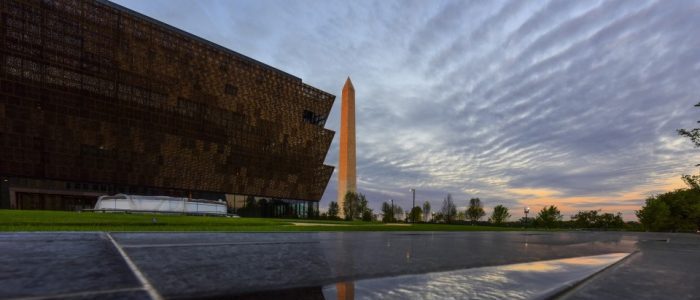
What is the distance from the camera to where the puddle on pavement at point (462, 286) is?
3.23 m

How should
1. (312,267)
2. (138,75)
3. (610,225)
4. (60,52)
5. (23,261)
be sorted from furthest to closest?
(610,225), (138,75), (60,52), (312,267), (23,261)

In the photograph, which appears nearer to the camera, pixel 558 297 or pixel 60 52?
pixel 558 297

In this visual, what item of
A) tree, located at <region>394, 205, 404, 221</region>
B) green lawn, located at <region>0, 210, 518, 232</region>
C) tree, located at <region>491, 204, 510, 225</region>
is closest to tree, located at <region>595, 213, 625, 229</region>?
tree, located at <region>491, 204, 510, 225</region>

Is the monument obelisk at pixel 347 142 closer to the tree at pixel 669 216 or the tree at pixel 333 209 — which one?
the tree at pixel 333 209

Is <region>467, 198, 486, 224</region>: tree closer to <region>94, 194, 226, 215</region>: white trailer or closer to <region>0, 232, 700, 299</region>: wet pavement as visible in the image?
<region>94, 194, 226, 215</region>: white trailer

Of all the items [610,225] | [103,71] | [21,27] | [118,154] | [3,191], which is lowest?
[610,225]

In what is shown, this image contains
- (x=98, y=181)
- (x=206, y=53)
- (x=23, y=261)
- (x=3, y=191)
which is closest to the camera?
(x=23, y=261)

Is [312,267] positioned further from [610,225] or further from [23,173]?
[610,225]

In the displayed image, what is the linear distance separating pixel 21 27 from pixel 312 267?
2210 inches

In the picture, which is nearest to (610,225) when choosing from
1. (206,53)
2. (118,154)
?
(206,53)

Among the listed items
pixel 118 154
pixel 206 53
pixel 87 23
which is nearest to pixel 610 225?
pixel 206 53

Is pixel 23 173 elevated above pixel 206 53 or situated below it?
below

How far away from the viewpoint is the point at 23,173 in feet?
145

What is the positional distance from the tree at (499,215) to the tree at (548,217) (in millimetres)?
6112
